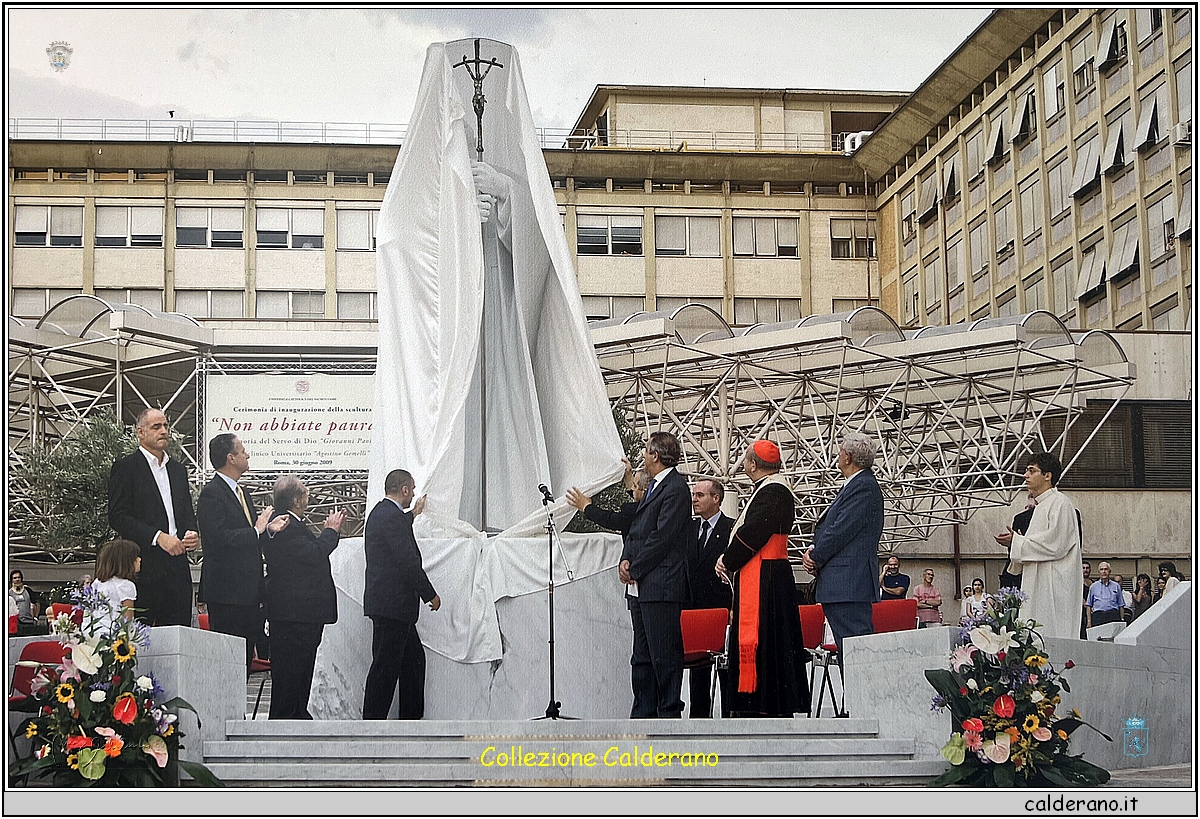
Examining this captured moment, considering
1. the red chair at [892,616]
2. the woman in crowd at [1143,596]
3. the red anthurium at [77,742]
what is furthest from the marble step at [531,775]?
the woman in crowd at [1143,596]

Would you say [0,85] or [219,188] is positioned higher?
[219,188]

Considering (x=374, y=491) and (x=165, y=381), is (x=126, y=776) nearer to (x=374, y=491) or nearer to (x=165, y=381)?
(x=374, y=491)

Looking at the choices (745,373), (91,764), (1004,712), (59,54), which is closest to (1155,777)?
(1004,712)

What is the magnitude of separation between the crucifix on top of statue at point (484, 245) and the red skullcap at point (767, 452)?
6.16 ft

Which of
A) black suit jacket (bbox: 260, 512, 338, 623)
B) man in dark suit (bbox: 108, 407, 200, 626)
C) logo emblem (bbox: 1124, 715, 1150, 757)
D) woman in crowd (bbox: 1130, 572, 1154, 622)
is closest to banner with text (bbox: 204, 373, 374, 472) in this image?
woman in crowd (bbox: 1130, 572, 1154, 622)

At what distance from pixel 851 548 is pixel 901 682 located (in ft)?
3.36

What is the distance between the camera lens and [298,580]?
8.28 m

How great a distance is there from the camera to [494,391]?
9492 mm

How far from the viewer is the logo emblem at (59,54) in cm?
2362

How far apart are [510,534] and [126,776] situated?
9.47 feet

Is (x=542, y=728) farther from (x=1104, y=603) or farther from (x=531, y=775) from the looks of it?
(x=1104, y=603)

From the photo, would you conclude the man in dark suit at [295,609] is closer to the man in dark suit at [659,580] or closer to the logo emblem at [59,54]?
the man in dark suit at [659,580]

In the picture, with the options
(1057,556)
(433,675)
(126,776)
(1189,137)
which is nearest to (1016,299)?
(1189,137)

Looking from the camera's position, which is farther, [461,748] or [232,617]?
[232,617]
